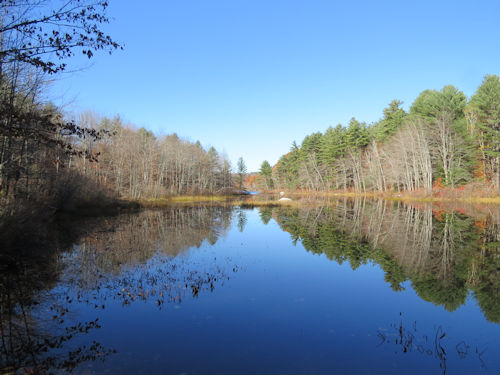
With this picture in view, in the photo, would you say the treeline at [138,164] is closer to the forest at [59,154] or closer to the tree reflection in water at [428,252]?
the forest at [59,154]

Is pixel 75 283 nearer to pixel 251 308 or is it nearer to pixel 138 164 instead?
pixel 251 308

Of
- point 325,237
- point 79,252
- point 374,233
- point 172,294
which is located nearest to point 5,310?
point 172,294

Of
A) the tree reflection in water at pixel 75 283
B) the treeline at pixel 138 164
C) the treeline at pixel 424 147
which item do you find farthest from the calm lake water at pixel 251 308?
the treeline at pixel 424 147

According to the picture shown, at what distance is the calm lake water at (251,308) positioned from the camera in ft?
15.8

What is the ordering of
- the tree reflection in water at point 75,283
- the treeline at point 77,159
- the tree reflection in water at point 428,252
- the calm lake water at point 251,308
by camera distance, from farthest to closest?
the treeline at point 77,159, the tree reflection in water at point 428,252, the tree reflection in water at point 75,283, the calm lake water at point 251,308

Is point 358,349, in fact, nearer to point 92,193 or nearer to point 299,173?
point 92,193

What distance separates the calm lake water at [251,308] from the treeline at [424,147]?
3463 centimetres

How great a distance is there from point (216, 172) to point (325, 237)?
5702 cm

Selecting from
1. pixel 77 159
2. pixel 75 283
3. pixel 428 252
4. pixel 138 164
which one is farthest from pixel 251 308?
pixel 138 164

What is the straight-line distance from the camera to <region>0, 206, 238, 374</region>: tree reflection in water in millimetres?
4953

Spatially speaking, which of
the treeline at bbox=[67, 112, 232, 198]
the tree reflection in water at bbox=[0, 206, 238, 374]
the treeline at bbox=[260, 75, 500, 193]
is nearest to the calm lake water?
the tree reflection in water at bbox=[0, 206, 238, 374]

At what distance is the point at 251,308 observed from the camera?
7.12 m

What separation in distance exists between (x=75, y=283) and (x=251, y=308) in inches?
212

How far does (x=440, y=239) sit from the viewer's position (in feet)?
49.6
